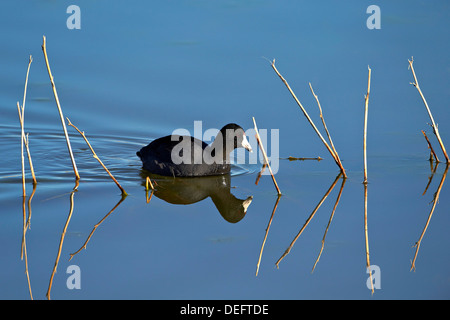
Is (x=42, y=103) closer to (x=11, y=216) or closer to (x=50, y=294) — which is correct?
(x=11, y=216)

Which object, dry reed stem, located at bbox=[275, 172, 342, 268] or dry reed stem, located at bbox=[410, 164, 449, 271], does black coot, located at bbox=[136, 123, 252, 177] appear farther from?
dry reed stem, located at bbox=[410, 164, 449, 271]

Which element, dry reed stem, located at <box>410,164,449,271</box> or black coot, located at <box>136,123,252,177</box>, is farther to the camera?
black coot, located at <box>136,123,252,177</box>

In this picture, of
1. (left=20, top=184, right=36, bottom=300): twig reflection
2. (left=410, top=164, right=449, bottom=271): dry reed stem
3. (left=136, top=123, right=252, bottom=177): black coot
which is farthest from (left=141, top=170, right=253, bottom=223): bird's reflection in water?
(left=410, top=164, right=449, bottom=271): dry reed stem

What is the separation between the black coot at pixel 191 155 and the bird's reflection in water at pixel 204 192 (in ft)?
0.27

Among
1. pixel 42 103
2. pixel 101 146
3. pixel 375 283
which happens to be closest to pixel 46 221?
pixel 101 146

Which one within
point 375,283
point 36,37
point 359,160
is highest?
point 36,37

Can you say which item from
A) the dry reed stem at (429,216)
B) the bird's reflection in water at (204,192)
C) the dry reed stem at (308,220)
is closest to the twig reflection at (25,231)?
the bird's reflection in water at (204,192)

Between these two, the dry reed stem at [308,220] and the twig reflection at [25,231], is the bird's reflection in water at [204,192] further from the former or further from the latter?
the twig reflection at [25,231]

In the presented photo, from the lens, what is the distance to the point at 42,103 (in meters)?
8.34

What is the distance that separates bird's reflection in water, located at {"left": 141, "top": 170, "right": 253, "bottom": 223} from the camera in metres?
5.86

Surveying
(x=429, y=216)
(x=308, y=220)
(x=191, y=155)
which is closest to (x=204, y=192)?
(x=191, y=155)

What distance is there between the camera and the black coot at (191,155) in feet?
22.2

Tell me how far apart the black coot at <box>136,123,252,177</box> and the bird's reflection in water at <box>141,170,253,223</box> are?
8 centimetres

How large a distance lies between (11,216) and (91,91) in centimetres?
341
